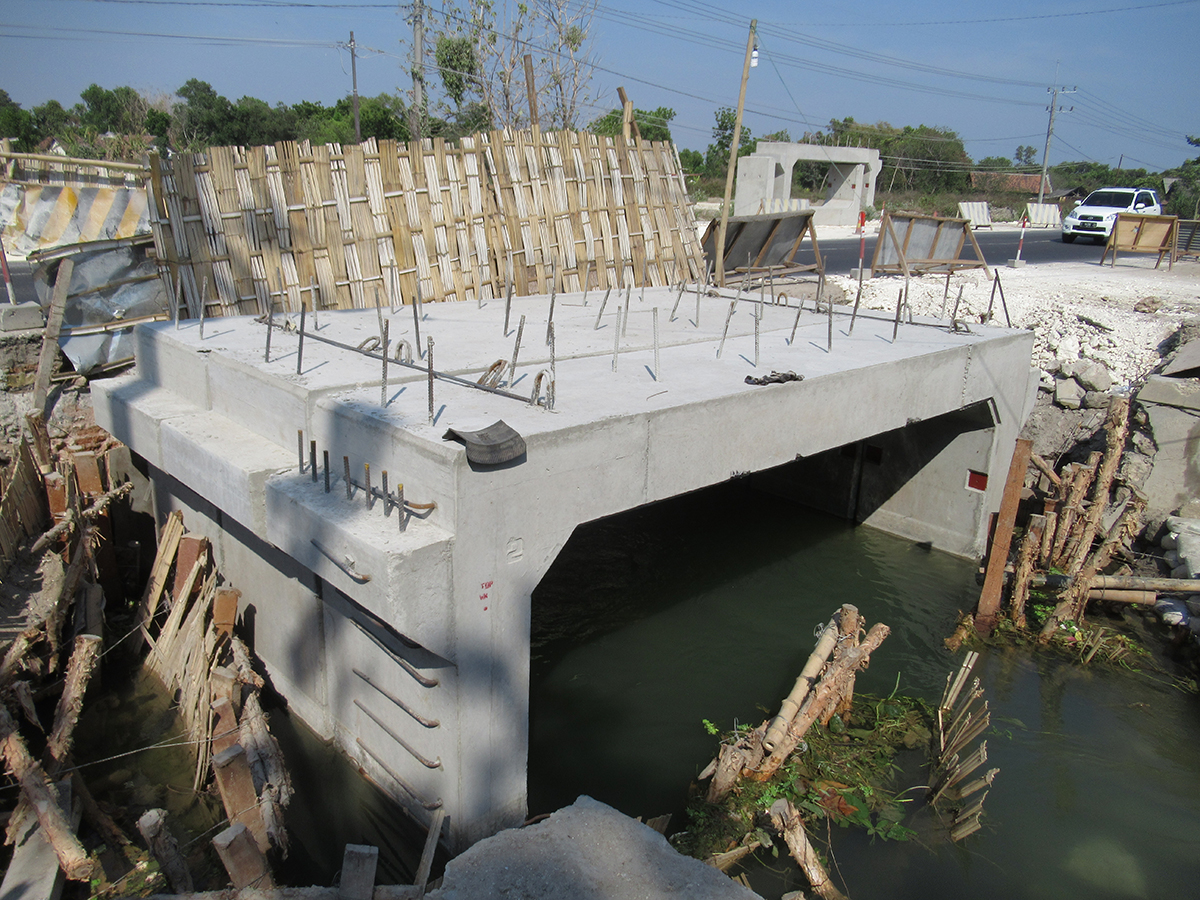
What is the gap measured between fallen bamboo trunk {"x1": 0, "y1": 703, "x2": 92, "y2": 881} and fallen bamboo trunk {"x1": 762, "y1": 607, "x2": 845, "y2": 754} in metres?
4.33

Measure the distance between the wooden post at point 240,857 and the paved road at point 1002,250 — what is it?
1724 centimetres

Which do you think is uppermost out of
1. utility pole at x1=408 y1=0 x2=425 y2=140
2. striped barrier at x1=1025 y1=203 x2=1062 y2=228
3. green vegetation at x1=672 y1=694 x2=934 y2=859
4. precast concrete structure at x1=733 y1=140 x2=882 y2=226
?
utility pole at x1=408 y1=0 x2=425 y2=140

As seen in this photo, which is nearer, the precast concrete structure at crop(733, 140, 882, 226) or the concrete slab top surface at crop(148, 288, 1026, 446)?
the concrete slab top surface at crop(148, 288, 1026, 446)

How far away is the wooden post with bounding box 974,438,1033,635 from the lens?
884cm

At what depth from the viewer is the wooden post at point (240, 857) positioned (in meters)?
3.90

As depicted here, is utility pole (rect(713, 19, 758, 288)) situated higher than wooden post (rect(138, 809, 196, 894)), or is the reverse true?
utility pole (rect(713, 19, 758, 288))

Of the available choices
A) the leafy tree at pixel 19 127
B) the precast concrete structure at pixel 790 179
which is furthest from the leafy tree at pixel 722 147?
the leafy tree at pixel 19 127

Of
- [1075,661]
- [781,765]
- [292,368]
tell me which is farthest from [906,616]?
[292,368]

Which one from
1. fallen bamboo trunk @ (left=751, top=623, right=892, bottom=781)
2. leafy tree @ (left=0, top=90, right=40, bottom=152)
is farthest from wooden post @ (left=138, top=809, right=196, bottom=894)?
leafy tree @ (left=0, top=90, right=40, bottom=152)

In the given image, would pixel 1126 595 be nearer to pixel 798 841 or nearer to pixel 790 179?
pixel 798 841

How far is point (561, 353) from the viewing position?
24.7ft

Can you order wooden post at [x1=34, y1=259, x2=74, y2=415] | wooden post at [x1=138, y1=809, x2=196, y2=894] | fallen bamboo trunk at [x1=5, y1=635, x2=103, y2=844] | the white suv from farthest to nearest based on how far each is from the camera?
the white suv, wooden post at [x1=34, y1=259, x2=74, y2=415], fallen bamboo trunk at [x1=5, y1=635, x2=103, y2=844], wooden post at [x1=138, y1=809, x2=196, y2=894]

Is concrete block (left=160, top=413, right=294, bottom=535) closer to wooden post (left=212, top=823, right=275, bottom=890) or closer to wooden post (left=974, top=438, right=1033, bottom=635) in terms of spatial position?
wooden post (left=212, top=823, right=275, bottom=890)

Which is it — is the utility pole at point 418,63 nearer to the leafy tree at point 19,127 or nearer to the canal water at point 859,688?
the canal water at point 859,688
